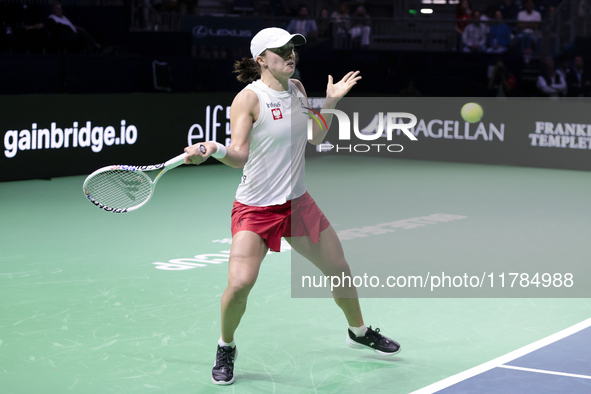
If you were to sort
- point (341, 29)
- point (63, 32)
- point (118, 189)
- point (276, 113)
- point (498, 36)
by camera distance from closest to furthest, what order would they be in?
point (276, 113), point (118, 189), point (63, 32), point (498, 36), point (341, 29)

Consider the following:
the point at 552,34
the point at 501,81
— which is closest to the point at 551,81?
the point at 501,81

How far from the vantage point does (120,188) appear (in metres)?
4.73

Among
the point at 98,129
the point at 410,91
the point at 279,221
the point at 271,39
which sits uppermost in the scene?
the point at 271,39

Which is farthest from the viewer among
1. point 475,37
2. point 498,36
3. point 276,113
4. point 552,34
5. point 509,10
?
point 509,10

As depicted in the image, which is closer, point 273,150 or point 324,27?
point 273,150

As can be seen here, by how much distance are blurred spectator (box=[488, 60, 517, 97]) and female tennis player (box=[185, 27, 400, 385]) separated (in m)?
13.8

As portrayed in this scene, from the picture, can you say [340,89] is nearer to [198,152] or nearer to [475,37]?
[198,152]

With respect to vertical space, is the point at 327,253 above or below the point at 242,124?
below

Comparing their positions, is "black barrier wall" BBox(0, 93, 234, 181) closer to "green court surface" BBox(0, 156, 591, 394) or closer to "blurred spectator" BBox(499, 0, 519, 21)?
"green court surface" BBox(0, 156, 591, 394)

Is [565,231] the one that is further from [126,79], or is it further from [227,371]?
[126,79]

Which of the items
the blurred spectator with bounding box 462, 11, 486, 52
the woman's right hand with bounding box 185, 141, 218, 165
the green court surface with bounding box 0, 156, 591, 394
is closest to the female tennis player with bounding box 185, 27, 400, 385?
the woman's right hand with bounding box 185, 141, 218, 165

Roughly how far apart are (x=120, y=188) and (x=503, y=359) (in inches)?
97.1

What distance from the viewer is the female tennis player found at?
4535mm

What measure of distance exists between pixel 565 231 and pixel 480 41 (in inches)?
427
